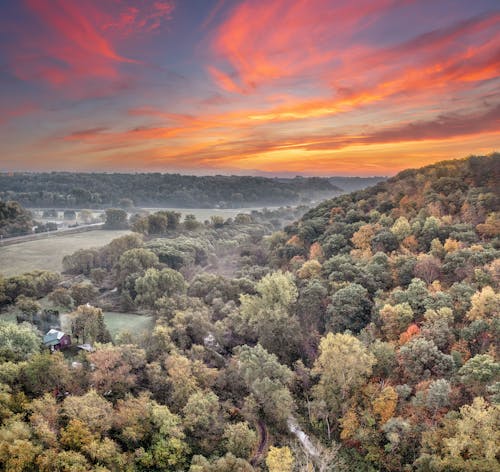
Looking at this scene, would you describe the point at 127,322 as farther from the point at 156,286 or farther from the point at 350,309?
the point at 350,309

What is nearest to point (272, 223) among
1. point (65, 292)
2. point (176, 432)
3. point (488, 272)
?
point (65, 292)

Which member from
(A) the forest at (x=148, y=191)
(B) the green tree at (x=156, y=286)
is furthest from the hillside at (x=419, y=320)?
(A) the forest at (x=148, y=191)

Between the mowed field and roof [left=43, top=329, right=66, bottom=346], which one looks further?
the mowed field

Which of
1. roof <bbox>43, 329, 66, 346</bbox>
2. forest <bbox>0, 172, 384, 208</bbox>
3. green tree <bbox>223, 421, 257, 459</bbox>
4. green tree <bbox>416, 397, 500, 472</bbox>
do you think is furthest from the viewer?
forest <bbox>0, 172, 384, 208</bbox>

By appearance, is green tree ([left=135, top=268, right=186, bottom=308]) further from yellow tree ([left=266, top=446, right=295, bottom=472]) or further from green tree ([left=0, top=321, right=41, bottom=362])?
yellow tree ([left=266, top=446, right=295, bottom=472])

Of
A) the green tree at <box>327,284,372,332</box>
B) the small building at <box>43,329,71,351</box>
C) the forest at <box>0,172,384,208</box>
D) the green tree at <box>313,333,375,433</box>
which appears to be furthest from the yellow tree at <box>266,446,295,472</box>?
the forest at <box>0,172,384,208</box>

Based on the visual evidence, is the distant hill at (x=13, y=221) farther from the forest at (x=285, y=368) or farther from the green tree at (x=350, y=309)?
the green tree at (x=350, y=309)

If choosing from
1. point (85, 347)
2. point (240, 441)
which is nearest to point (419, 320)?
point (240, 441)
